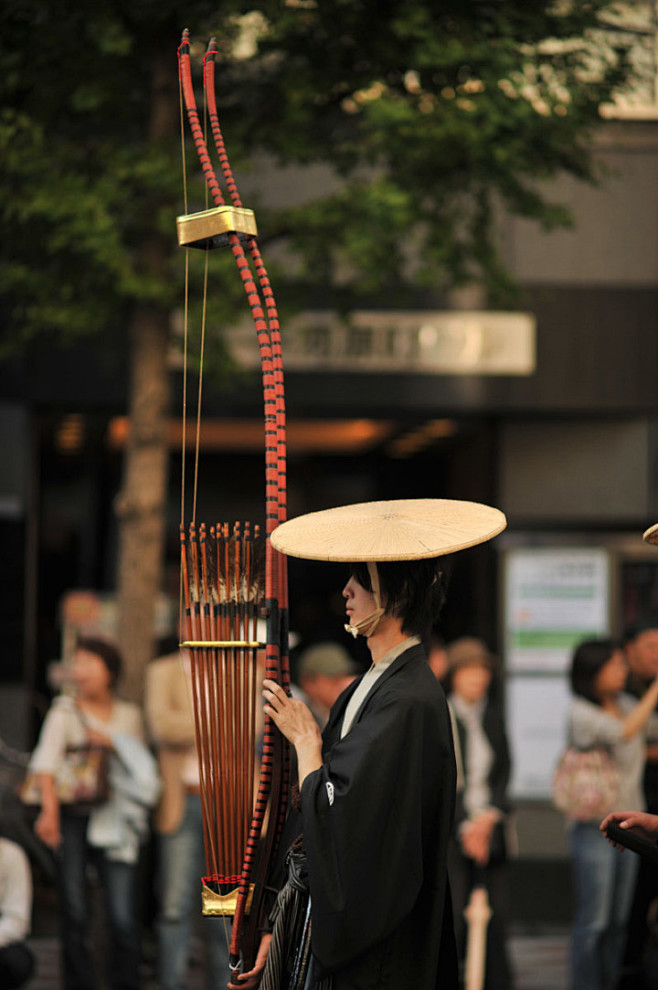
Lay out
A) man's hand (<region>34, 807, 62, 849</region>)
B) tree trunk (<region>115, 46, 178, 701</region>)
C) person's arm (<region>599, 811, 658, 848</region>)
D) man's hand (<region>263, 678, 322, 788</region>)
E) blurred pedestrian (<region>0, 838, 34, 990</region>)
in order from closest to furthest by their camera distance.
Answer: man's hand (<region>263, 678, 322, 788</region>)
person's arm (<region>599, 811, 658, 848</region>)
blurred pedestrian (<region>0, 838, 34, 990</region>)
man's hand (<region>34, 807, 62, 849</region>)
tree trunk (<region>115, 46, 178, 701</region>)

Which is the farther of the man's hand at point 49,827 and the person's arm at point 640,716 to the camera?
the person's arm at point 640,716

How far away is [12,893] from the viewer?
16.2 feet

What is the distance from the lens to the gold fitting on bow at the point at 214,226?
3053 millimetres

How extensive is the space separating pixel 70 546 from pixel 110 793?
4.92m

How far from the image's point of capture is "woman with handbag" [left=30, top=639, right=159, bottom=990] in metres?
5.71

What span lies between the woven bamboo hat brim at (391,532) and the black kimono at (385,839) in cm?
28

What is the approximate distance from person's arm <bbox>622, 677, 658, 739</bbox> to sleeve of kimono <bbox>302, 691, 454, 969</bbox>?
10.8 ft

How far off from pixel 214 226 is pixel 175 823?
3594 millimetres

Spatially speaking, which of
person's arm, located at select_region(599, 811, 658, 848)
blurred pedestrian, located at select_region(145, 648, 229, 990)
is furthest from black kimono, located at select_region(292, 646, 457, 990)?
blurred pedestrian, located at select_region(145, 648, 229, 990)

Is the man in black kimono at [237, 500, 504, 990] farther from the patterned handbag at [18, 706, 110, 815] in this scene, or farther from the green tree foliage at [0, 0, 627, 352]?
the green tree foliage at [0, 0, 627, 352]

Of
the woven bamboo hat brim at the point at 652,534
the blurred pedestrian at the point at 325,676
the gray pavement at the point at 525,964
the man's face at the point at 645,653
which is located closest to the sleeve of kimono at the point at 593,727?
the man's face at the point at 645,653

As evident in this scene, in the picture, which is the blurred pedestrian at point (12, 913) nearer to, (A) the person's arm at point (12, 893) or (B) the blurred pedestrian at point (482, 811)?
(A) the person's arm at point (12, 893)

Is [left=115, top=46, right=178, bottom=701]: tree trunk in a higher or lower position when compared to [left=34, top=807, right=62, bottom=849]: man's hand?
higher

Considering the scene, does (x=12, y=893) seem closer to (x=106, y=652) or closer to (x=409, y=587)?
(x=106, y=652)
